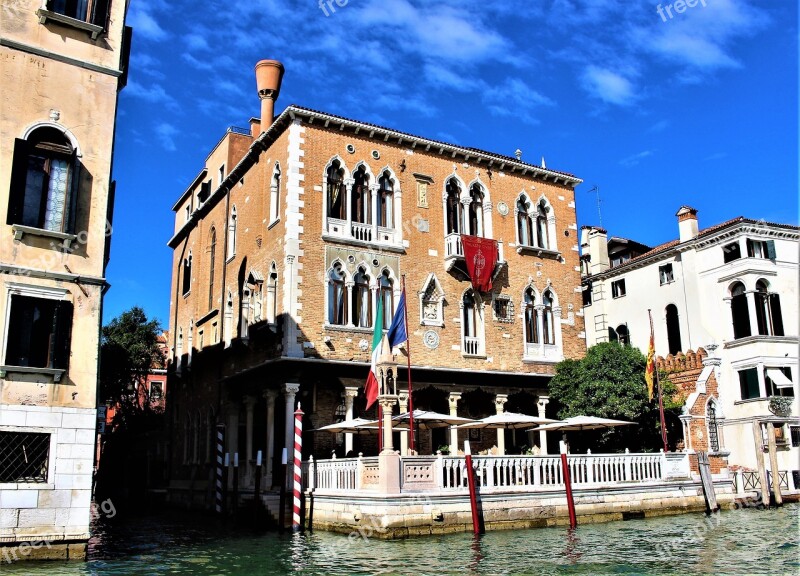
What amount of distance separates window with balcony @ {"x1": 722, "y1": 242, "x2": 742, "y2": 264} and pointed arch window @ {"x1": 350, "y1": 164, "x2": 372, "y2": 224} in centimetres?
1270

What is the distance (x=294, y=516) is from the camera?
1819 cm

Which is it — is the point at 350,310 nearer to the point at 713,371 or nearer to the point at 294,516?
the point at 294,516

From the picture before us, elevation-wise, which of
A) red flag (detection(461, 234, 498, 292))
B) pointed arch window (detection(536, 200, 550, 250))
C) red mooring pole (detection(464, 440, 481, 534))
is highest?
pointed arch window (detection(536, 200, 550, 250))

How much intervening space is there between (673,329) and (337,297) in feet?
43.9

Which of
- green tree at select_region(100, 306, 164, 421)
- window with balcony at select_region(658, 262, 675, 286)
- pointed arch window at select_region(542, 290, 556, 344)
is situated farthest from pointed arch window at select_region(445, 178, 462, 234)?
green tree at select_region(100, 306, 164, 421)

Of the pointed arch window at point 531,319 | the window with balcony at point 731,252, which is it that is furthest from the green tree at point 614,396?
the window with balcony at point 731,252

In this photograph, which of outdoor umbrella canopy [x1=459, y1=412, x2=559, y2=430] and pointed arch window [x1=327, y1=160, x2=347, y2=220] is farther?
pointed arch window [x1=327, y1=160, x2=347, y2=220]

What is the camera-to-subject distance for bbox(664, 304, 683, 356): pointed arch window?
1128 inches

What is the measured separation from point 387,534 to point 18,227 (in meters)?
9.05

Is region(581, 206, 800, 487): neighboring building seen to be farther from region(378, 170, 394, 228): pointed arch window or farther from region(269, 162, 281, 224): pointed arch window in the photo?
region(269, 162, 281, 224): pointed arch window

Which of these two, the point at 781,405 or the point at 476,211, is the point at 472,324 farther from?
the point at 781,405

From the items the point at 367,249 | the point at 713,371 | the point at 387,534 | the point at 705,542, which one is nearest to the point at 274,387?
the point at 367,249

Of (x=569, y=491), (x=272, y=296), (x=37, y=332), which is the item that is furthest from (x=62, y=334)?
(x=569, y=491)

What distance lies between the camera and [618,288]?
104 ft
